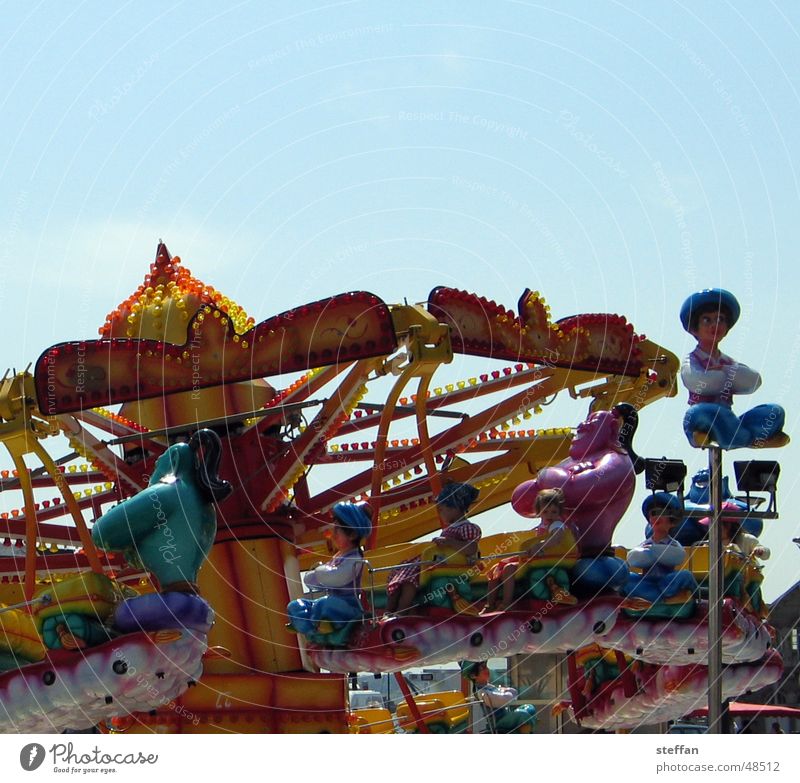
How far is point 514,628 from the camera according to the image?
62.6 ft

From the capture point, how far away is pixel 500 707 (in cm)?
2405

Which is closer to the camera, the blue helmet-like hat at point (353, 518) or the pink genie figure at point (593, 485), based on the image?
the blue helmet-like hat at point (353, 518)

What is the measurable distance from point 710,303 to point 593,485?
252 cm

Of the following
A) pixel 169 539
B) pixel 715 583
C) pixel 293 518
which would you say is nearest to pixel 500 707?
pixel 293 518

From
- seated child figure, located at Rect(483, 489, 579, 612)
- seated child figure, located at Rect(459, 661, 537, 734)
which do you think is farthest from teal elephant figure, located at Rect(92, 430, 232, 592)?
seated child figure, located at Rect(459, 661, 537, 734)

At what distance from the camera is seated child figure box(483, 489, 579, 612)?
1916cm

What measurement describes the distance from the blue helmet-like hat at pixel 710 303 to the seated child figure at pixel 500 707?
5.70 metres

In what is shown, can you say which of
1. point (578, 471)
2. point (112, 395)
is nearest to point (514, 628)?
point (578, 471)

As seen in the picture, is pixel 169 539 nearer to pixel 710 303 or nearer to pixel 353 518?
pixel 353 518

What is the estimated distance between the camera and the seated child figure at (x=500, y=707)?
78.0 feet

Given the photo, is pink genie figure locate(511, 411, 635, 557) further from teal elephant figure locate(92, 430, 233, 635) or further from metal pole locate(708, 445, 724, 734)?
teal elephant figure locate(92, 430, 233, 635)

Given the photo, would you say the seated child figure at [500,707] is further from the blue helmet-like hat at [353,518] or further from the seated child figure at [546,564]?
the blue helmet-like hat at [353,518]

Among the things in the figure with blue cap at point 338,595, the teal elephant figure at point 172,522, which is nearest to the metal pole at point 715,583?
the figure with blue cap at point 338,595

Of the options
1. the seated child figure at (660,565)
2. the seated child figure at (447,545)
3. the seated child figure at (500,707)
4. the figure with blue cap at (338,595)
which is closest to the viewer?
the figure with blue cap at (338,595)
